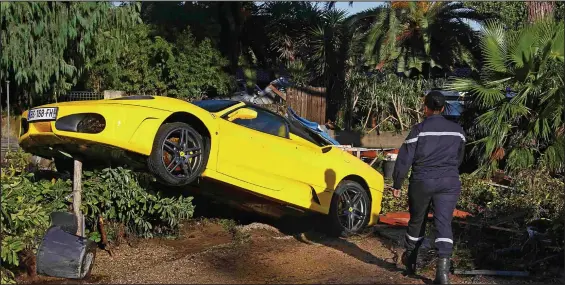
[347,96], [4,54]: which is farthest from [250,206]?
[347,96]

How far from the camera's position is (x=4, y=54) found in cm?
835

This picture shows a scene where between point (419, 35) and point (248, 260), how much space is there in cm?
1766

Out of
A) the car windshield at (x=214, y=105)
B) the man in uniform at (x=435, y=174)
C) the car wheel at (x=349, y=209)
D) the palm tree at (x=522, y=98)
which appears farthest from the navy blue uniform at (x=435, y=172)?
the palm tree at (x=522, y=98)

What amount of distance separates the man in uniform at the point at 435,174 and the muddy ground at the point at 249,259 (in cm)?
50

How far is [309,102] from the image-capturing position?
19.5 m

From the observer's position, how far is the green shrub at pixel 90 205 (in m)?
6.06

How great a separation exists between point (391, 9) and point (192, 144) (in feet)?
54.7

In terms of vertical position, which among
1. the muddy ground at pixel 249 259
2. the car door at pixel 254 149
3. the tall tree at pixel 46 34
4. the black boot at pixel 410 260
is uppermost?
the tall tree at pixel 46 34

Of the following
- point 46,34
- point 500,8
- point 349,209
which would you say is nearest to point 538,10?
point 349,209

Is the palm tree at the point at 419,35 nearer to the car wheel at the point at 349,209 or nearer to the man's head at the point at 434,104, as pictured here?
the car wheel at the point at 349,209

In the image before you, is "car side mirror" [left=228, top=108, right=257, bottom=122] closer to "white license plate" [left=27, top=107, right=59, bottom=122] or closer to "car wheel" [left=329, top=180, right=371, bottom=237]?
"car wheel" [left=329, top=180, right=371, bottom=237]

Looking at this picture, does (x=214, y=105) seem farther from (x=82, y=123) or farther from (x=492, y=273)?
(x=492, y=273)

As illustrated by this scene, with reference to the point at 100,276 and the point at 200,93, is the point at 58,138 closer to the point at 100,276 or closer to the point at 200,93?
the point at 100,276

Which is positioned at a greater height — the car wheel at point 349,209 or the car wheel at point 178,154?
the car wheel at point 178,154
